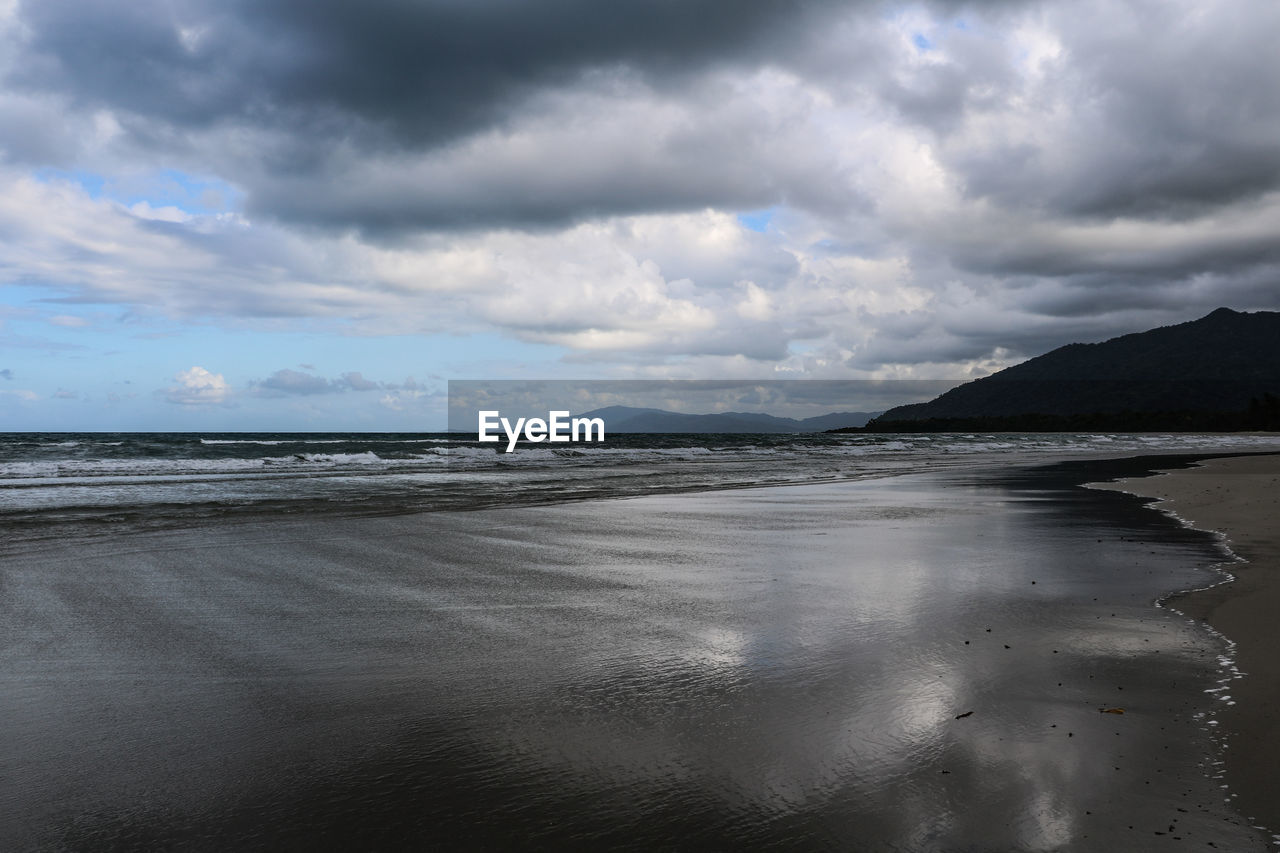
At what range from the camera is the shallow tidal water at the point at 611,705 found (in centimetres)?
299

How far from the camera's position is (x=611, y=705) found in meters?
4.27

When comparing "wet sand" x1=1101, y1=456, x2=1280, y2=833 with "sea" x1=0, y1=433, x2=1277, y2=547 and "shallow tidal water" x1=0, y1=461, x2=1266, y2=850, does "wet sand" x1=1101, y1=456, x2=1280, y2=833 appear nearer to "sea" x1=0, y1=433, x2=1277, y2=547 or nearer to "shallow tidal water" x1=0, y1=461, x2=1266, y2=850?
"shallow tidal water" x1=0, y1=461, x2=1266, y2=850

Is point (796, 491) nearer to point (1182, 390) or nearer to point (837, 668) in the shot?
point (837, 668)

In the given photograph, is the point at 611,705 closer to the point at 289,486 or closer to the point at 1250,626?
the point at 1250,626

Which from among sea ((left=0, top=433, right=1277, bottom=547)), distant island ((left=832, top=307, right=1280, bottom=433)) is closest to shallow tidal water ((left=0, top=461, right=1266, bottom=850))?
sea ((left=0, top=433, right=1277, bottom=547))

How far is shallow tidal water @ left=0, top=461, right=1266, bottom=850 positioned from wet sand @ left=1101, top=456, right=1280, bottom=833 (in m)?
0.13

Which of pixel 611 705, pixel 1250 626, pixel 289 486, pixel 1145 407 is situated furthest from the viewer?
pixel 1145 407

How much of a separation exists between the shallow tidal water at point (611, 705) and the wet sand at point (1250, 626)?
5.2 inches

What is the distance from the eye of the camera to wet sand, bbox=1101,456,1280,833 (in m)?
3.27

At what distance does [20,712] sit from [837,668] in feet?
15.4

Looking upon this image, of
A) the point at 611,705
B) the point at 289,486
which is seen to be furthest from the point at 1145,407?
the point at 611,705

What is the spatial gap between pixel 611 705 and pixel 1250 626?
4938 mm

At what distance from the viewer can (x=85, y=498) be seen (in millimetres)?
17453

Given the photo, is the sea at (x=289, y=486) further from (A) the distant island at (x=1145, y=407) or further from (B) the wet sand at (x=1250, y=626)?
(A) the distant island at (x=1145, y=407)
